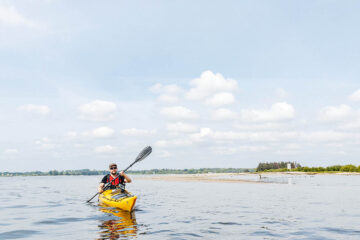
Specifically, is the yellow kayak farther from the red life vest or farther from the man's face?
the man's face

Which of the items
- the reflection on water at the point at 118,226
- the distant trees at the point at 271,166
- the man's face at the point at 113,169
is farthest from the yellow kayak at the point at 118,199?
the distant trees at the point at 271,166

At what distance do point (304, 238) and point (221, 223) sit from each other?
11.8 feet

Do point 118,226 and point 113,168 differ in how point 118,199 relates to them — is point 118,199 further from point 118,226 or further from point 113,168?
point 118,226

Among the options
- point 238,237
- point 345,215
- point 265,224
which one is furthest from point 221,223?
point 345,215

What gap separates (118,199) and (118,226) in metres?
3.94

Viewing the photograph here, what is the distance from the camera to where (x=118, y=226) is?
40.1 ft

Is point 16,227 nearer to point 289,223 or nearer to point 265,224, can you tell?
point 265,224

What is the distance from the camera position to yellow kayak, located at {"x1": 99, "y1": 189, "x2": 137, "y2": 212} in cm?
1525

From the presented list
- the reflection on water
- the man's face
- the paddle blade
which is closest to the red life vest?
the man's face

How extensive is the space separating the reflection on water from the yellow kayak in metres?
0.34

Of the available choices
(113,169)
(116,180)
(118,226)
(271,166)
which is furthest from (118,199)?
(271,166)

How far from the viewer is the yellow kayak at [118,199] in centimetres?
1525

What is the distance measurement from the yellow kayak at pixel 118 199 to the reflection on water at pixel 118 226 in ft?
1.11

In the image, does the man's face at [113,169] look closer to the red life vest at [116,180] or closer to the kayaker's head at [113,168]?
the kayaker's head at [113,168]
